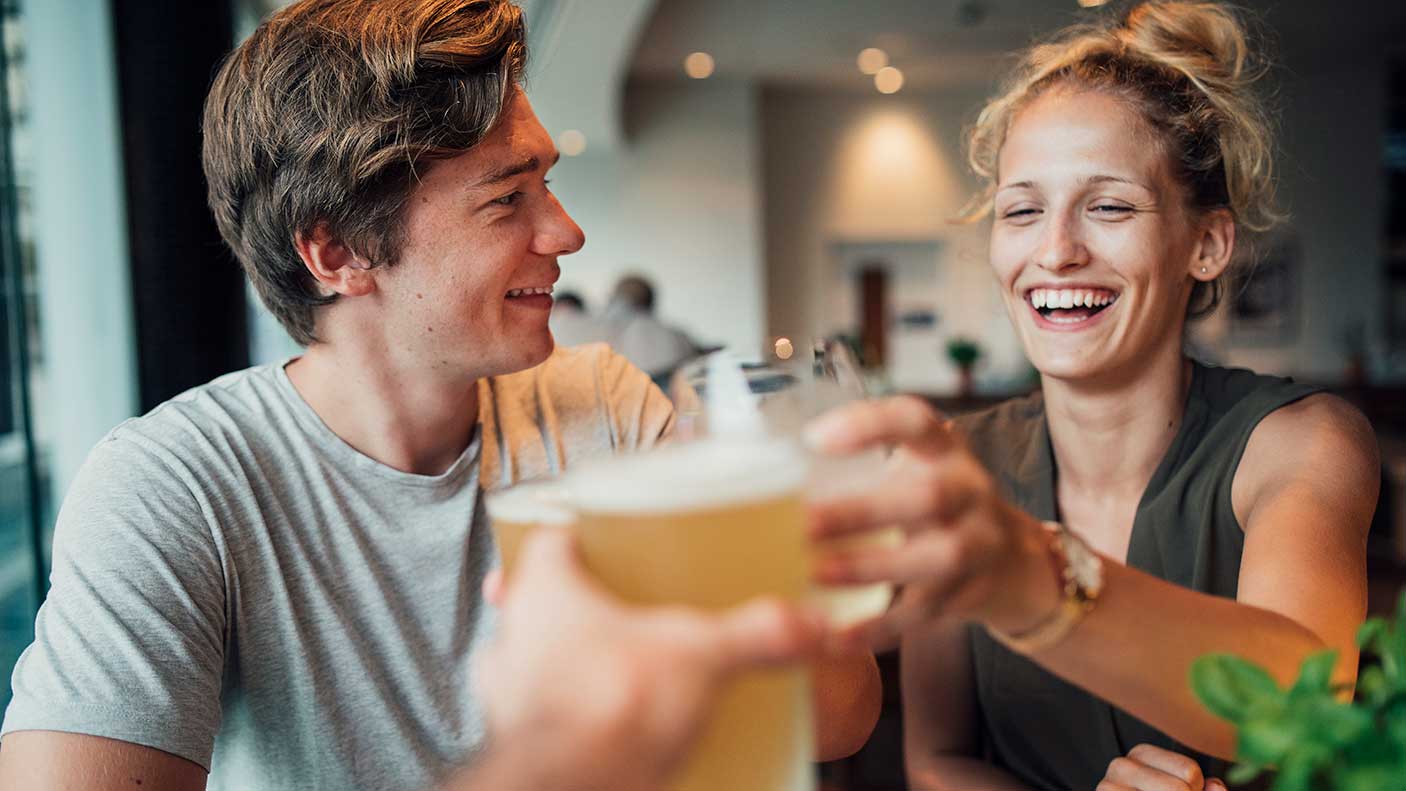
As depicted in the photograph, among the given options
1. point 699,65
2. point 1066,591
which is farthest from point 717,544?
point 699,65

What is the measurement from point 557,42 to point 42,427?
Result: 523cm

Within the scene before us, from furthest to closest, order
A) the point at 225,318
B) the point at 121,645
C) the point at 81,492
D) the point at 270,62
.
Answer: the point at 225,318 → the point at 270,62 → the point at 81,492 → the point at 121,645

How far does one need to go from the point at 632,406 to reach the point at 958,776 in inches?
26.0

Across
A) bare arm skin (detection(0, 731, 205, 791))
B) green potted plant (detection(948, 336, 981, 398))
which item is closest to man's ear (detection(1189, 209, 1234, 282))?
bare arm skin (detection(0, 731, 205, 791))

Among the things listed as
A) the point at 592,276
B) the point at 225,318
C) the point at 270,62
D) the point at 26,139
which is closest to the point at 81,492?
the point at 270,62

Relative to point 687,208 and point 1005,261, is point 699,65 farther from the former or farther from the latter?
point 1005,261

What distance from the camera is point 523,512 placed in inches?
26.0

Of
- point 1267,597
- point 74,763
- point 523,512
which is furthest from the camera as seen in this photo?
point 1267,597

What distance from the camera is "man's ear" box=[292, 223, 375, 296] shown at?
4.41 ft

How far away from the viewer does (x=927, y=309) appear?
1056cm

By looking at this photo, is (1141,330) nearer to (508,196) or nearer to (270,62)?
(508,196)

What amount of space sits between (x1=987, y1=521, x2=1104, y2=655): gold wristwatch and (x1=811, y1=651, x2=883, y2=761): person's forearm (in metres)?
0.46

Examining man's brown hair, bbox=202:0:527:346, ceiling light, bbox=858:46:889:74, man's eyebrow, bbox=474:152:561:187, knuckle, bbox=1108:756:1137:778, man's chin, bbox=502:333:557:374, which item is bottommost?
knuckle, bbox=1108:756:1137:778

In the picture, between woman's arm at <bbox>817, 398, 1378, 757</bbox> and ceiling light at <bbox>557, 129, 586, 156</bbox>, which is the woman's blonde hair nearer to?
woman's arm at <bbox>817, 398, 1378, 757</bbox>
